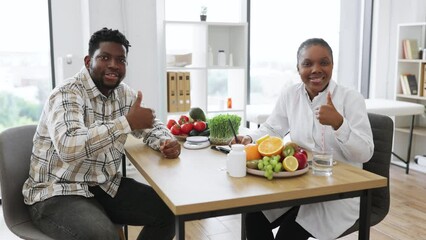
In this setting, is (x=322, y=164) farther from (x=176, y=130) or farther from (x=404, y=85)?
(x=404, y=85)

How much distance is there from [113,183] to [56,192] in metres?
0.27

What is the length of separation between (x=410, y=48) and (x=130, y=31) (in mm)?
2758

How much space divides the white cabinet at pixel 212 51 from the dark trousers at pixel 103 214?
1.84 m

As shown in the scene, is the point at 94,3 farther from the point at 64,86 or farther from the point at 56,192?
the point at 56,192

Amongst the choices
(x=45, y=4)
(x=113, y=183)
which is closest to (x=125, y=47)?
(x=113, y=183)

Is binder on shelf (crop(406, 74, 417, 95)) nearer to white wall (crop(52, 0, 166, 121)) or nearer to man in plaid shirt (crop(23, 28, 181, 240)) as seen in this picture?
white wall (crop(52, 0, 166, 121))

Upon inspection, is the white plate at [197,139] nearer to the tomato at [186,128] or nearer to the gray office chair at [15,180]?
the tomato at [186,128]

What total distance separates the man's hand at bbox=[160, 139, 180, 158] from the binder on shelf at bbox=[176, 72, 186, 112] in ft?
6.25

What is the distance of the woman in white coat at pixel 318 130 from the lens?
5.54 ft

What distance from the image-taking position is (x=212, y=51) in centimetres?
411

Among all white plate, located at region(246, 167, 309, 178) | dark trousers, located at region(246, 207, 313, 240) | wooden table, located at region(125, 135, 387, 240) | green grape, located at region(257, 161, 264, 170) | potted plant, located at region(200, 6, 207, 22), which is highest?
potted plant, located at region(200, 6, 207, 22)

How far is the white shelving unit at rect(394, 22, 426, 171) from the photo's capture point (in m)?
4.24

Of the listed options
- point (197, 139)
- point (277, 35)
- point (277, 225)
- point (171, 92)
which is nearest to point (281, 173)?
point (277, 225)

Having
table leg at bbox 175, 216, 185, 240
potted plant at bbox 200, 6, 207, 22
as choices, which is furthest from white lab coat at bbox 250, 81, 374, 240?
potted plant at bbox 200, 6, 207, 22
